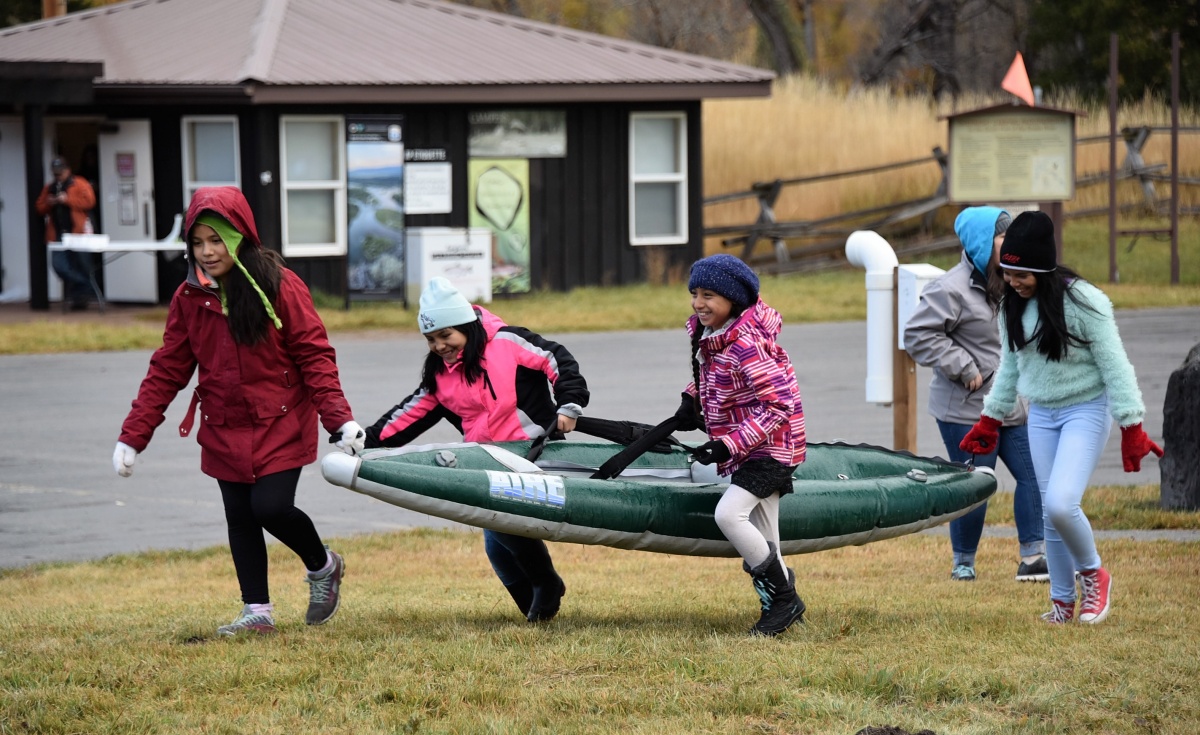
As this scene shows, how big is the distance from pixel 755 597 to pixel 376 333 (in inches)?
486

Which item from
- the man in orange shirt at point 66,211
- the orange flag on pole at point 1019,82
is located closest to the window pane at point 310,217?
the man in orange shirt at point 66,211

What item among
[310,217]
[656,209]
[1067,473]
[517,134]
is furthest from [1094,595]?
[656,209]

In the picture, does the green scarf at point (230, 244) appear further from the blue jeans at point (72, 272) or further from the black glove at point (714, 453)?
the blue jeans at point (72, 272)

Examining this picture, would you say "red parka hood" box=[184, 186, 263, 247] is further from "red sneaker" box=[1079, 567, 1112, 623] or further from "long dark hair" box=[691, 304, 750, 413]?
"red sneaker" box=[1079, 567, 1112, 623]

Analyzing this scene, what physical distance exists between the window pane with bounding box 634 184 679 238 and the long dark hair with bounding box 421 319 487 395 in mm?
17779

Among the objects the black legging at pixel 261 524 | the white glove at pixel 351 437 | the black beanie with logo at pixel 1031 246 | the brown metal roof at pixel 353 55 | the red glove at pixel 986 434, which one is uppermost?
the brown metal roof at pixel 353 55

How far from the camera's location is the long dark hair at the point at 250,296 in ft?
17.9

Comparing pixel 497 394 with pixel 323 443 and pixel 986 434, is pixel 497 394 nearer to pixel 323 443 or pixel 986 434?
pixel 986 434

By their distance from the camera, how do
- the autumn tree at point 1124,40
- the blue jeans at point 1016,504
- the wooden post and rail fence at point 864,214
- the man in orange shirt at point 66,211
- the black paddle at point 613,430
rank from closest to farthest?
the black paddle at point 613,430, the blue jeans at point 1016,504, the man in orange shirt at point 66,211, the wooden post and rail fence at point 864,214, the autumn tree at point 1124,40

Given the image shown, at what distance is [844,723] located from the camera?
14.4ft

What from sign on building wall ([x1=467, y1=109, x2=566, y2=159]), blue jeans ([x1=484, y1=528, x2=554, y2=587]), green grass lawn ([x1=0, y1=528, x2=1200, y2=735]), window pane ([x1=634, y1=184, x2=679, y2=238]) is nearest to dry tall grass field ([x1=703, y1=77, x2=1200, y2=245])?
window pane ([x1=634, y1=184, x2=679, y2=238])

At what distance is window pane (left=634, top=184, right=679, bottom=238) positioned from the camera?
2366cm

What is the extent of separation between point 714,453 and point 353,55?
675 inches

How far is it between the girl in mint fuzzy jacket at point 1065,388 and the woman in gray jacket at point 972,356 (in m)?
1.09
